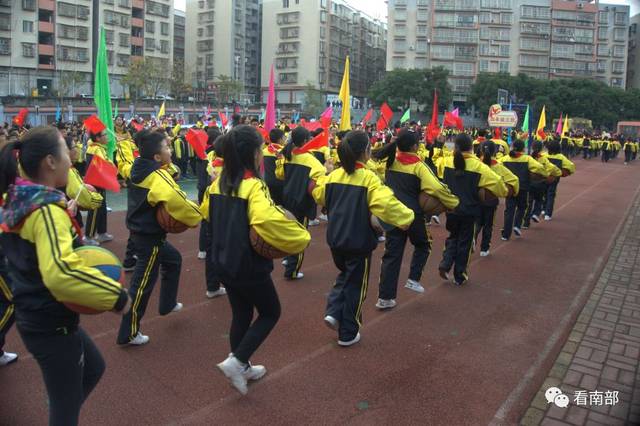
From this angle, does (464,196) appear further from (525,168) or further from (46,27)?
(46,27)

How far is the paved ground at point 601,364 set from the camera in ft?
13.4

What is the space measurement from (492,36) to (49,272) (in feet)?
264

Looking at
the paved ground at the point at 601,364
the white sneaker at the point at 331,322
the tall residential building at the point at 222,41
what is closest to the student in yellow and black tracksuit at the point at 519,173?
the paved ground at the point at 601,364

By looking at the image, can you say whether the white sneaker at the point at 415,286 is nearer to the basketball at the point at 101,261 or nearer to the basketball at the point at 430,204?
the basketball at the point at 430,204

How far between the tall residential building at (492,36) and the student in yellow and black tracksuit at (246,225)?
245 ft

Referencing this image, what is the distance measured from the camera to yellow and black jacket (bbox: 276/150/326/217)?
7500 mm

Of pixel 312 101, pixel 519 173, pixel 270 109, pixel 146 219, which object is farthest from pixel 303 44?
pixel 146 219

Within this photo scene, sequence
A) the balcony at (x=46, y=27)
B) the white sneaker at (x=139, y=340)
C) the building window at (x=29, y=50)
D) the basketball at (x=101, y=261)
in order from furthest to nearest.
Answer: the balcony at (x=46, y=27) → the building window at (x=29, y=50) → the white sneaker at (x=139, y=340) → the basketball at (x=101, y=261)

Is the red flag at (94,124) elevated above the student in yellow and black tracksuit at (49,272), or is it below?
above

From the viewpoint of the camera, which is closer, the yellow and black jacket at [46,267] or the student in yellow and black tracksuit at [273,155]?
the yellow and black jacket at [46,267]

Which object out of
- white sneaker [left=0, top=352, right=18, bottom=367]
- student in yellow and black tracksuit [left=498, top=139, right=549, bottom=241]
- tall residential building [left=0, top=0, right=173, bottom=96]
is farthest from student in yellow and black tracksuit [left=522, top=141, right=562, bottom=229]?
tall residential building [left=0, top=0, right=173, bottom=96]

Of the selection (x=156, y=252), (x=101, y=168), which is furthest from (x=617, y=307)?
(x=101, y=168)

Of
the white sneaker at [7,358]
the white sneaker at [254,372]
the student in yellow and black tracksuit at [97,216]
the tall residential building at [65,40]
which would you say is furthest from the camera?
the tall residential building at [65,40]

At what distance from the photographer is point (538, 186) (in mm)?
11242
